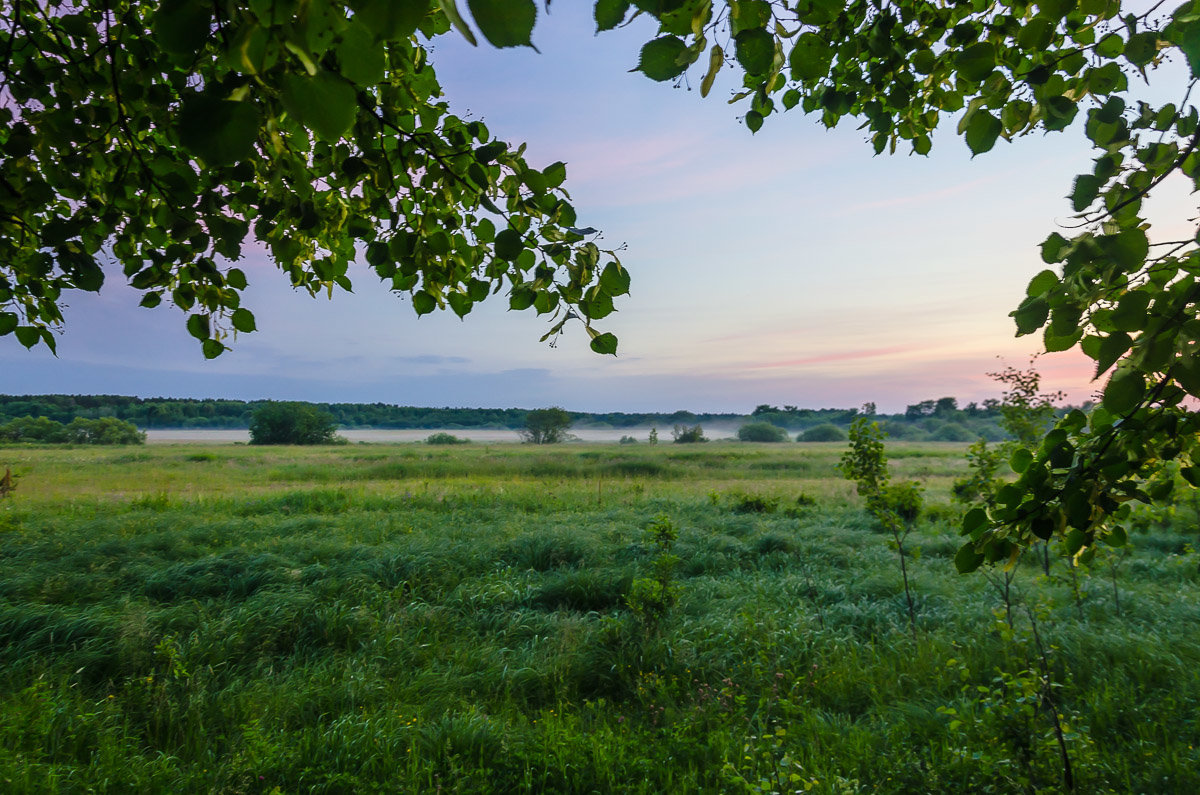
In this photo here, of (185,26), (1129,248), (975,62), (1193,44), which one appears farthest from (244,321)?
(1193,44)

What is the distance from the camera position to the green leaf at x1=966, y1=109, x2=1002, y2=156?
164cm

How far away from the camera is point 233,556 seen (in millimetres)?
7938

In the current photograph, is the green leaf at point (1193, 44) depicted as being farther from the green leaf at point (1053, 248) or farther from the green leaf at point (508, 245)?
the green leaf at point (508, 245)

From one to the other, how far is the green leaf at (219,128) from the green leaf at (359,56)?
0.15 metres

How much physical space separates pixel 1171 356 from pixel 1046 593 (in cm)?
727

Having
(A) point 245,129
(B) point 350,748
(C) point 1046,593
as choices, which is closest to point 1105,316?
(A) point 245,129

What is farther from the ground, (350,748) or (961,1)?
(961,1)

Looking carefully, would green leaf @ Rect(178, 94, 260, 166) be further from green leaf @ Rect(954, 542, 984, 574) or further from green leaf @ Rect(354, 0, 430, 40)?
green leaf @ Rect(954, 542, 984, 574)

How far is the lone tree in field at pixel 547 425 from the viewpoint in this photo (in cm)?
7438

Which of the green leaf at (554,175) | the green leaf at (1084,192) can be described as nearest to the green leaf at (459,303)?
the green leaf at (554,175)

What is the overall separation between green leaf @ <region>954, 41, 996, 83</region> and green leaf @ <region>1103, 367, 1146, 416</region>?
845 mm

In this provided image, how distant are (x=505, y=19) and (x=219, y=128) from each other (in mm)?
413

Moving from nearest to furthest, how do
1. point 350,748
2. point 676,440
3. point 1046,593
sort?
point 350,748 < point 1046,593 < point 676,440

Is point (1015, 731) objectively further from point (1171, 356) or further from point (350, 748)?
point (350, 748)
